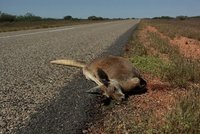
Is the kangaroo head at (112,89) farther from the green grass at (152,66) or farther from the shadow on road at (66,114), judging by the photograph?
the green grass at (152,66)

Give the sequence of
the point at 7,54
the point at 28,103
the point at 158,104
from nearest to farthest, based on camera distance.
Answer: the point at 28,103, the point at 158,104, the point at 7,54

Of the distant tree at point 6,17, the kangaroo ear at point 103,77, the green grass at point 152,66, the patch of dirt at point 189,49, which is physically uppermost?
the kangaroo ear at point 103,77

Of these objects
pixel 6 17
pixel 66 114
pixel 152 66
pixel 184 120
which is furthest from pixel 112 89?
pixel 6 17

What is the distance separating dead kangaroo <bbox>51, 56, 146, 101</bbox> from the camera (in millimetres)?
4793

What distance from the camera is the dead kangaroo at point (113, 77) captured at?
4.79m

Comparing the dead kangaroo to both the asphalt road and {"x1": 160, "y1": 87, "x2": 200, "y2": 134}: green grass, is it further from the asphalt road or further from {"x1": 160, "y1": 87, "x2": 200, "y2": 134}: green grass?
{"x1": 160, "y1": 87, "x2": 200, "y2": 134}: green grass

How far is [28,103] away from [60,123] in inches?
32.5

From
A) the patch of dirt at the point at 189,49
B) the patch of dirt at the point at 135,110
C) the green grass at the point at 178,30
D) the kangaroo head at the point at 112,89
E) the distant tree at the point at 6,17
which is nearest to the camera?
the patch of dirt at the point at 135,110

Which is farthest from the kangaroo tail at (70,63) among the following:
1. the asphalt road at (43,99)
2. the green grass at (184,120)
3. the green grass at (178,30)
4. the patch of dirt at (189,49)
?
the green grass at (178,30)

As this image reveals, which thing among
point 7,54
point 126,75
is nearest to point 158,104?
point 126,75

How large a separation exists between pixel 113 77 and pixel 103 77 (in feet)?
0.57

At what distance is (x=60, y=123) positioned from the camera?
12.9 feet

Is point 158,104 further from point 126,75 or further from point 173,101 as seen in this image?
point 126,75

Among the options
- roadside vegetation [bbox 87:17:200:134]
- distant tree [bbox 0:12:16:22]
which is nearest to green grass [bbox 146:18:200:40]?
roadside vegetation [bbox 87:17:200:134]
